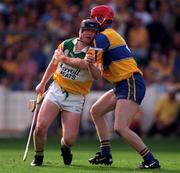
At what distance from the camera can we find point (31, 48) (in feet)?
75.2

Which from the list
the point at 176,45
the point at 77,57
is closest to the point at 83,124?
the point at 176,45

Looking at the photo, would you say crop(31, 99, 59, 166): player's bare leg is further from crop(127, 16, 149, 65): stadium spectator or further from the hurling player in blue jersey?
crop(127, 16, 149, 65): stadium spectator

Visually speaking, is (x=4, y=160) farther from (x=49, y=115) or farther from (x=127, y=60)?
(x=127, y=60)

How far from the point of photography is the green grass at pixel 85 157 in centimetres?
1145

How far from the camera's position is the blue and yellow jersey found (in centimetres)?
1180

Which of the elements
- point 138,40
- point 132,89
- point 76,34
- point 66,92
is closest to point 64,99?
point 66,92

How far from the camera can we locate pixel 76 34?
73.1ft

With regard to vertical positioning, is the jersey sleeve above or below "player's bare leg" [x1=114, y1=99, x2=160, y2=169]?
above

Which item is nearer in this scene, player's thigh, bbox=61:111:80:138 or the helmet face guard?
the helmet face guard

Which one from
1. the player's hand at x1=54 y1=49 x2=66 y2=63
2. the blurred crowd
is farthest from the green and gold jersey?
the blurred crowd

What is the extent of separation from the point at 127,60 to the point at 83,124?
972 centimetres

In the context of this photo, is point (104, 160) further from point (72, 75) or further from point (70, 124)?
point (72, 75)

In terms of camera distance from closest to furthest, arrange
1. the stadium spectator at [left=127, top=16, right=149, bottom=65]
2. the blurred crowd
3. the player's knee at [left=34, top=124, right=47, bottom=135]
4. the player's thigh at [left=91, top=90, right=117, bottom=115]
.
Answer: the player's knee at [left=34, top=124, right=47, bottom=135] < the player's thigh at [left=91, top=90, right=117, bottom=115] < the blurred crowd < the stadium spectator at [left=127, top=16, right=149, bottom=65]

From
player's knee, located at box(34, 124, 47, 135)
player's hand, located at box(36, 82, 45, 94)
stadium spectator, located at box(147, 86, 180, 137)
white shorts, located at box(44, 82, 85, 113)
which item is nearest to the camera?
player's knee, located at box(34, 124, 47, 135)
